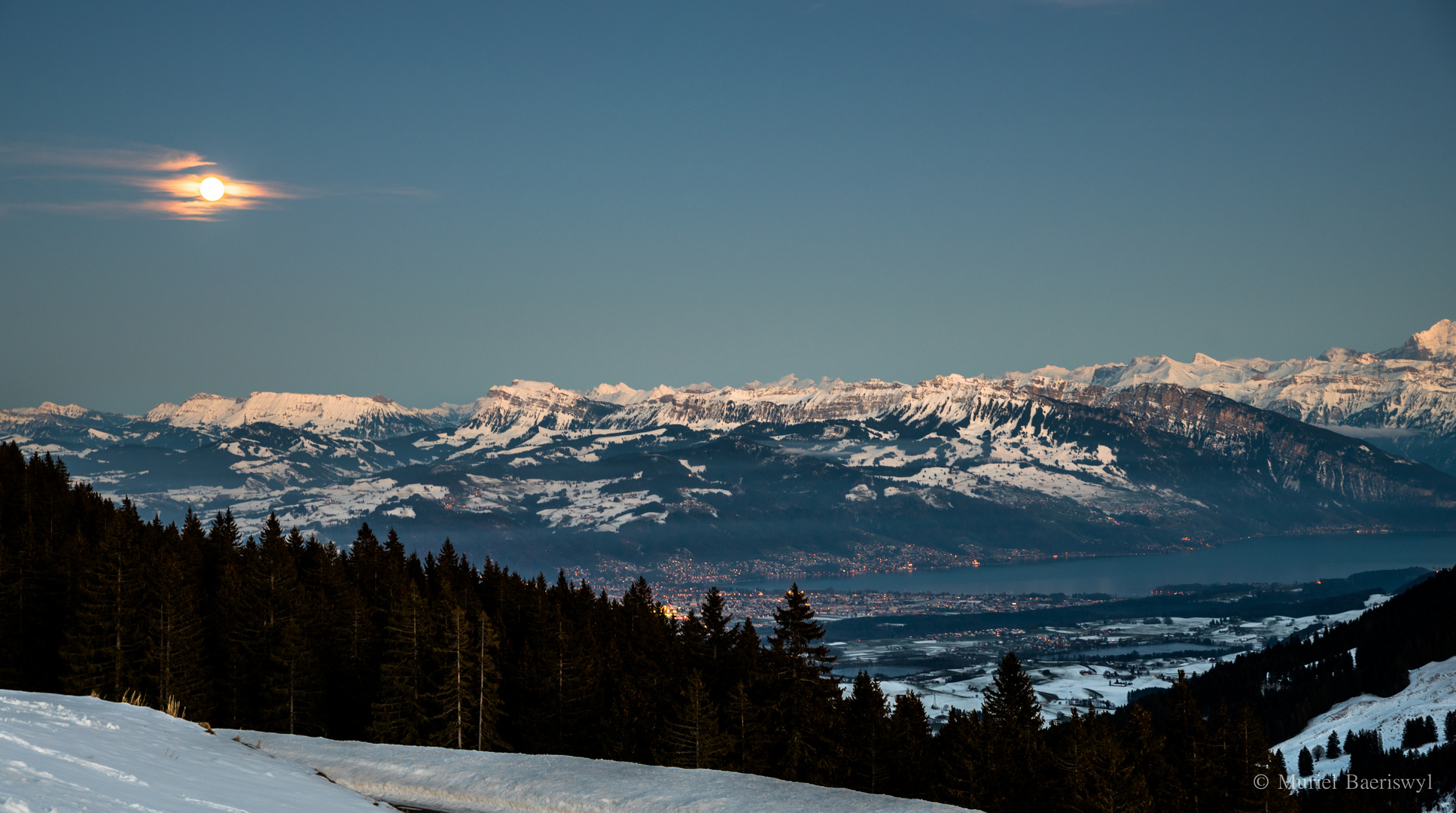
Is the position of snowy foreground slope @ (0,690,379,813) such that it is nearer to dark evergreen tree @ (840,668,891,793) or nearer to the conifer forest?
the conifer forest

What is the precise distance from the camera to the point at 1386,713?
510 ft

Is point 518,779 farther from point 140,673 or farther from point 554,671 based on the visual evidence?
point 140,673

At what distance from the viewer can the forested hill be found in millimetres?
42781

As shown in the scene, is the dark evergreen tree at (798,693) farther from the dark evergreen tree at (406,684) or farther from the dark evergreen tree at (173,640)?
the dark evergreen tree at (173,640)

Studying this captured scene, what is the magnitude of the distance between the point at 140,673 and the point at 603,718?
21433 millimetres

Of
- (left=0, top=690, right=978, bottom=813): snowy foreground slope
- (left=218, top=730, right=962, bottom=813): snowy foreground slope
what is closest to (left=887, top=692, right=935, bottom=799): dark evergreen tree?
(left=218, top=730, right=962, bottom=813): snowy foreground slope

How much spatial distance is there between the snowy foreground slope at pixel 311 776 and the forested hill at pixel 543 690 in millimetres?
20012

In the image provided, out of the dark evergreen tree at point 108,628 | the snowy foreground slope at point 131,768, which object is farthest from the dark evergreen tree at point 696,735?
the dark evergreen tree at point 108,628

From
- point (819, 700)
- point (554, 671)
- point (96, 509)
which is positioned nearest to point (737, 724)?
point (819, 700)

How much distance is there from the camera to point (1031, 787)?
45.7m

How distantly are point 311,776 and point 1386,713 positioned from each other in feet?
598

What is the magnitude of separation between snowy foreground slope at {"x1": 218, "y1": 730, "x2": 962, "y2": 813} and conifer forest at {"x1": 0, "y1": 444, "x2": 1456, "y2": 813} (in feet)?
64.0

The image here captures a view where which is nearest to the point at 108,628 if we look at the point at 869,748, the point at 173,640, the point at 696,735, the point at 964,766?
the point at 173,640

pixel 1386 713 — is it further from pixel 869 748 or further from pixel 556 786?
pixel 556 786
